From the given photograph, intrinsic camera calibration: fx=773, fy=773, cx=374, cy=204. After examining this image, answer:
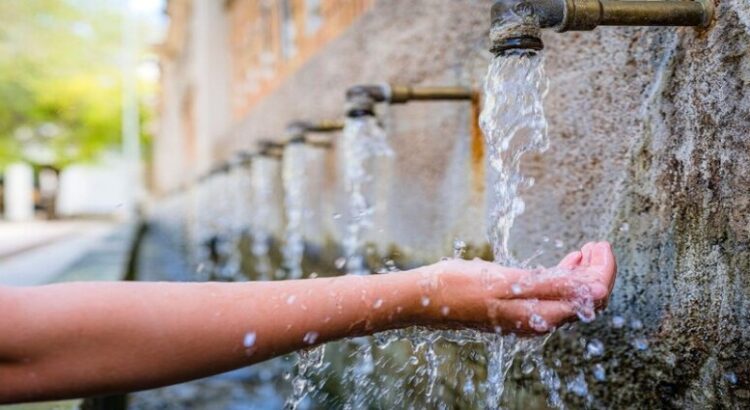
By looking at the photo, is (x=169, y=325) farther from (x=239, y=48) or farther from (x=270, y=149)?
(x=239, y=48)

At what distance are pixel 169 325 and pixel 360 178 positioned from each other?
2.25 meters

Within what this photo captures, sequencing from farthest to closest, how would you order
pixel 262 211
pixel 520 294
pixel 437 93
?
1. pixel 262 211
2. pixel 437 93
3. pixel 520 294

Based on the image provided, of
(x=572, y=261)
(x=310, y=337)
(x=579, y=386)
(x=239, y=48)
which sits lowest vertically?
(x=579, y=386)

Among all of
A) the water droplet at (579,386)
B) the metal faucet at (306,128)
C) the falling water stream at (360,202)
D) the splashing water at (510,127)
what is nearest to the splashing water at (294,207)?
the metal faucet at (306,128)

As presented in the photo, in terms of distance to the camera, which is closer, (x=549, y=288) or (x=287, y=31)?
(x=549, y=288)

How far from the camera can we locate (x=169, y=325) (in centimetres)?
129

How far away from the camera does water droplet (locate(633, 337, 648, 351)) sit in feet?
5.80

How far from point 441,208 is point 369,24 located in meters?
1.34

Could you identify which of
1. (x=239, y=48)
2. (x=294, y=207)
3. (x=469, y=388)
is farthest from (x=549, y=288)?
(x=239, y=48)

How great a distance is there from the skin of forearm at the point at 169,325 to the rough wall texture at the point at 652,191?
1.89 feet

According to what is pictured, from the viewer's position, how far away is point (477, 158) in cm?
262

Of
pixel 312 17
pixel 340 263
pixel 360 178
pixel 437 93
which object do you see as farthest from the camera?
pixel 312 17

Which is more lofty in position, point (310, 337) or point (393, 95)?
point (393, 95)

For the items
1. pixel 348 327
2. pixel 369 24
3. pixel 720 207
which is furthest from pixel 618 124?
pixel 369 24
